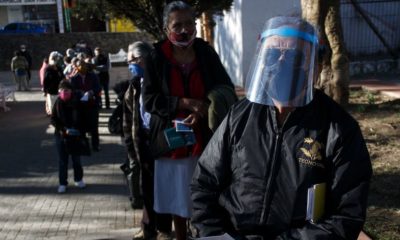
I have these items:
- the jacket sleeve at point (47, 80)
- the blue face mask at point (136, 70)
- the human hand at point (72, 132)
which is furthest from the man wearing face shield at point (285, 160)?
the jacket sleeve at point (47, 80)

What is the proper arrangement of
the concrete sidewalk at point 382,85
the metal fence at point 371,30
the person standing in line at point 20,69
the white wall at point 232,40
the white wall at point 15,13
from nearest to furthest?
1. the concrete sidewalk at point 382,85
2. the white wall at point 232,40
3. the metal fence at point 371,30
4. the person standing in line at point 20,69
5. the white wall at point 15,13

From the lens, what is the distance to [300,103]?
208 centimetres

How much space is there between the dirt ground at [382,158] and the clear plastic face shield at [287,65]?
2.54 metres

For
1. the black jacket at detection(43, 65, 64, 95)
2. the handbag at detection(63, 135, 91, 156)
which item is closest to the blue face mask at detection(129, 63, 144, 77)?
the handbag at detection(63, 135, 91, 156)

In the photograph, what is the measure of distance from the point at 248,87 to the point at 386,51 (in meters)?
14.5

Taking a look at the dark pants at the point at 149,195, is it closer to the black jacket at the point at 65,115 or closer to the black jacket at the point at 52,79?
the black jacket at the point at 65,115

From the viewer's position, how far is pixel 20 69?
62.5 ft

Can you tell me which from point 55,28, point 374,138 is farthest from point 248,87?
point 55,28

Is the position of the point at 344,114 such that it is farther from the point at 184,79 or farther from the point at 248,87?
the point at 184,79

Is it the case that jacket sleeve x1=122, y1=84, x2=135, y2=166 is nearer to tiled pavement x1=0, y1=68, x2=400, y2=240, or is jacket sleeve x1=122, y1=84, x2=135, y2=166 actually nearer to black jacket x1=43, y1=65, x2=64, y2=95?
tiled pavement x1=0, y1=68, x2=400, y2=240

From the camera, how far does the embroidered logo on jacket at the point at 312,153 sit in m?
2.00

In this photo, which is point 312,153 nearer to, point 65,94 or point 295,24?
point 295,24

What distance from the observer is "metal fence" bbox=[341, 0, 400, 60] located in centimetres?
1547

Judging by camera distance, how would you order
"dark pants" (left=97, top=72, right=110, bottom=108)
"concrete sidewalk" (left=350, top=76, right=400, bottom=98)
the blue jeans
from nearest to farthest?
the blue jeans, "concrete sidewalk" (left=350, top=76, right=400, bottom=98), "dark pants" (left=97, top=72, right=110, bottom=108)
